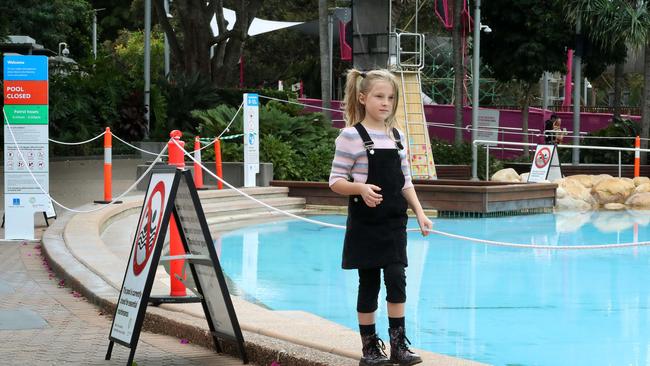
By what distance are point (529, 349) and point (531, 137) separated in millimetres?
29540

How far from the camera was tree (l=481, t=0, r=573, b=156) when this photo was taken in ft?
106

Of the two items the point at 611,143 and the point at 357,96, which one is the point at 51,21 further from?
the point at 357,96

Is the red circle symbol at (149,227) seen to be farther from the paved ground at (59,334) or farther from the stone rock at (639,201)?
the stone rock at (639,201)

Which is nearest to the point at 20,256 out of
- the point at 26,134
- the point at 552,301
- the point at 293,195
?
the point at 26,134

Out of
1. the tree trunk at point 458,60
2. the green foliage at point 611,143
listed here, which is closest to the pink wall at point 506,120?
the green foliage at point 611,143

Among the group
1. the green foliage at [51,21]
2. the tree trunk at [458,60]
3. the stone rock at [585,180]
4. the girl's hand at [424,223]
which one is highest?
the green foliage at [51,21]

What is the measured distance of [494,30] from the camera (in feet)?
112

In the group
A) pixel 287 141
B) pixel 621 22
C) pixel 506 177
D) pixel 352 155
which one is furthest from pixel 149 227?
pixel 621 22

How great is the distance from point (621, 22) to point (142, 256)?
25108 mm

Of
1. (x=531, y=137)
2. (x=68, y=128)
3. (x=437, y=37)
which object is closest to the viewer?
(x=68, y=128)

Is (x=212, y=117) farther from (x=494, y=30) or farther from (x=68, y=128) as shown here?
(x=494, y=30)

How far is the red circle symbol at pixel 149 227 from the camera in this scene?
20.9ft

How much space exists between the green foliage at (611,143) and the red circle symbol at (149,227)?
25.2 meters

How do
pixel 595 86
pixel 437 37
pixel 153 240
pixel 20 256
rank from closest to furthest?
pixel 153 240 → pixel 20 256 → pixel 437 37 → pixel 595 86
